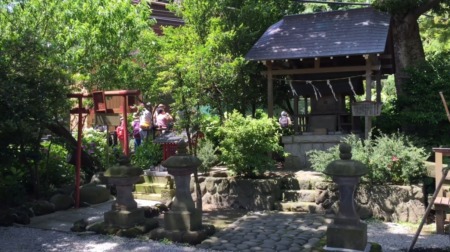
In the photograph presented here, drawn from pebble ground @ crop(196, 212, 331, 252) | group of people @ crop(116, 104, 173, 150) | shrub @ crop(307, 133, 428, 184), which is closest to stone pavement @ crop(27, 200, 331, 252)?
pebble ground @ crop(196, 212, 331, 252)

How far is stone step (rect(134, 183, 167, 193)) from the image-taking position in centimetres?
1069

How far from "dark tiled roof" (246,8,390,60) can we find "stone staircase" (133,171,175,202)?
4003mm

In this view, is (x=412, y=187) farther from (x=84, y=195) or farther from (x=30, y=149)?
(x=30, y=149)

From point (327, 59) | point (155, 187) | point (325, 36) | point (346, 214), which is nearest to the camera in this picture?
point (346, 214)

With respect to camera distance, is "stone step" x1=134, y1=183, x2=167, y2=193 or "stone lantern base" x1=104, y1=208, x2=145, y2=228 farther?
"stone step" x1=134, y1=183, x2=167, y2=193

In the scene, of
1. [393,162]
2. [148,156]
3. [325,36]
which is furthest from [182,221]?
[325,36]

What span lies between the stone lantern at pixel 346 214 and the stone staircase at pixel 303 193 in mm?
2945

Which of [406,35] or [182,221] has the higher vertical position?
[406,35]

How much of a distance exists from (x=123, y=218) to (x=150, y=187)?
10.8 ft

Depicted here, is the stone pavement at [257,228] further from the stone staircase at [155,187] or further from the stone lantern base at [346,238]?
the stone staircase at [155,187]

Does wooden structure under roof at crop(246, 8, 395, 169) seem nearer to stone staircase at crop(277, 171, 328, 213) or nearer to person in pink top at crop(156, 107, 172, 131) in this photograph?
stone staircase at crop(277, 171, 328, 213)

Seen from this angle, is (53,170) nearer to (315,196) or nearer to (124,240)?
(124,240)

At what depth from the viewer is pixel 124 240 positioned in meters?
7.12

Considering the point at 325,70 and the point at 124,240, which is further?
the point at 325,70
